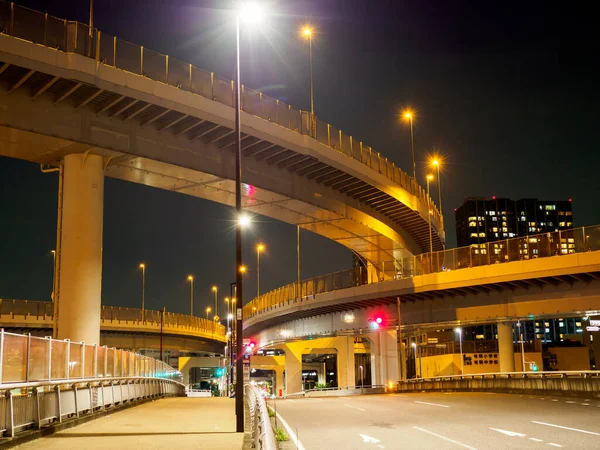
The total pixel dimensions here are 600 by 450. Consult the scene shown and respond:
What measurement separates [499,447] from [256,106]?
67.4 feet

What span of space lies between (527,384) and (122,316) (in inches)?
1726

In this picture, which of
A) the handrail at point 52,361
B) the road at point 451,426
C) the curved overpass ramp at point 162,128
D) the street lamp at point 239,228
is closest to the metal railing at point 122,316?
the curved overpass ramp at point 162,128

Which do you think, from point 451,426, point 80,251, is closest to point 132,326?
point 80,251

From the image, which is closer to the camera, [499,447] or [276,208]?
[499,447]

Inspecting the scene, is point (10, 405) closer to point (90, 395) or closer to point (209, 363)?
point (90, 395)

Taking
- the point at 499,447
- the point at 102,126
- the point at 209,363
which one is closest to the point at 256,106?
the point at 102,126

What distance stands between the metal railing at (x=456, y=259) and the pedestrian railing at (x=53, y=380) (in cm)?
2446

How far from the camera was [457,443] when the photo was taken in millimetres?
14461

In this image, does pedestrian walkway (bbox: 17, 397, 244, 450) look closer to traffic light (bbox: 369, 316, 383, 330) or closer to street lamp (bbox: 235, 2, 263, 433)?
street lamp (bbox: 235, 2, 263, 433)

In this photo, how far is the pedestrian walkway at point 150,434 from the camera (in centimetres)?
1308

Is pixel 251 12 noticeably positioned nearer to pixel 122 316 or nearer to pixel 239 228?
pixel 239 228

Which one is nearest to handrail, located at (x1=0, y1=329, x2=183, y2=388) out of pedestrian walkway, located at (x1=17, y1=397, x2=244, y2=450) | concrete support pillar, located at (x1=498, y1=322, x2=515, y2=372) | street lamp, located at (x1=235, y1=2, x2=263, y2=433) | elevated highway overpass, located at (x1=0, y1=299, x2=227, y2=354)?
pedestrian walkway, located at (x1=17, y1=397, x2=244, y2=450)

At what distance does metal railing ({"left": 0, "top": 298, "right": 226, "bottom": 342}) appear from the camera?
62188mm

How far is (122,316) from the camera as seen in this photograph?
7069 cm
